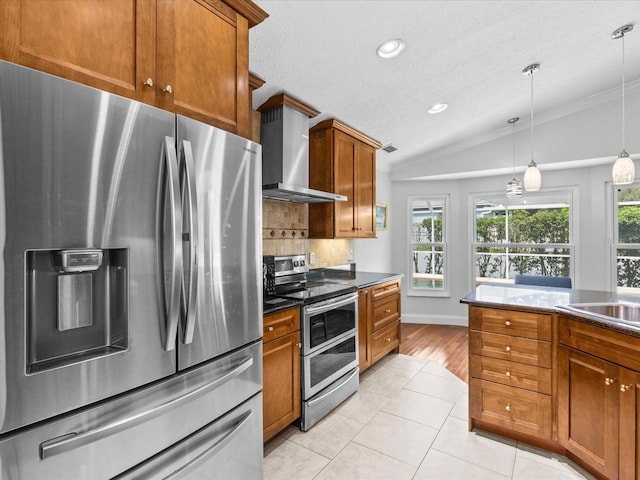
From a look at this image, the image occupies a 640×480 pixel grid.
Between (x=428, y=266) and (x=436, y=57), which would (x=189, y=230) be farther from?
(x=428, y=266)

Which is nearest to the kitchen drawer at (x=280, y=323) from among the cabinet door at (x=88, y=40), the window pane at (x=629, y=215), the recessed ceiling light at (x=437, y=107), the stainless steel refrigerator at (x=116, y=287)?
the stainless steel refrigerator at (x=116, y=287)

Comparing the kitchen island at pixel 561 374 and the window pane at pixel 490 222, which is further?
the window pane at pixel 490 222

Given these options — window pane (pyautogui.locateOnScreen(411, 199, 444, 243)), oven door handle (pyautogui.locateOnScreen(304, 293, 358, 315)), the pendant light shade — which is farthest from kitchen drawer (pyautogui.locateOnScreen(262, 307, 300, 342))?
window pane (pyautogui.locateOnScreen(411, 199, 444, 243))

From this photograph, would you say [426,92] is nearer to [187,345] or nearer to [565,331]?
[565,331]

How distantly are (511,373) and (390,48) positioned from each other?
7.61ft

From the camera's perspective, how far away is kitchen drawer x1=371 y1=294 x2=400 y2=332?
3352 mm

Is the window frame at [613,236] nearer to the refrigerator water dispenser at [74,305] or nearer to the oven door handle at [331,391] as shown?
the oven door handle at [331,391]

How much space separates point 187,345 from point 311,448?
142 cm

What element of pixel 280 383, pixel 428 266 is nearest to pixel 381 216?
pixel 428 266

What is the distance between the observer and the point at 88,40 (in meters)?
1.09

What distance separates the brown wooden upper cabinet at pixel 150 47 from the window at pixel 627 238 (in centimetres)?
476

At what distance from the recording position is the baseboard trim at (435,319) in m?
5.14

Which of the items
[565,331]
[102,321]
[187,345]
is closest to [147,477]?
[187,345]

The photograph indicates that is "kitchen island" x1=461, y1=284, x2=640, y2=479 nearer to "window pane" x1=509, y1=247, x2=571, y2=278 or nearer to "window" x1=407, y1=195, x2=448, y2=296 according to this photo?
"window pane" x1=509, y1=247, x2=571, y2=278
